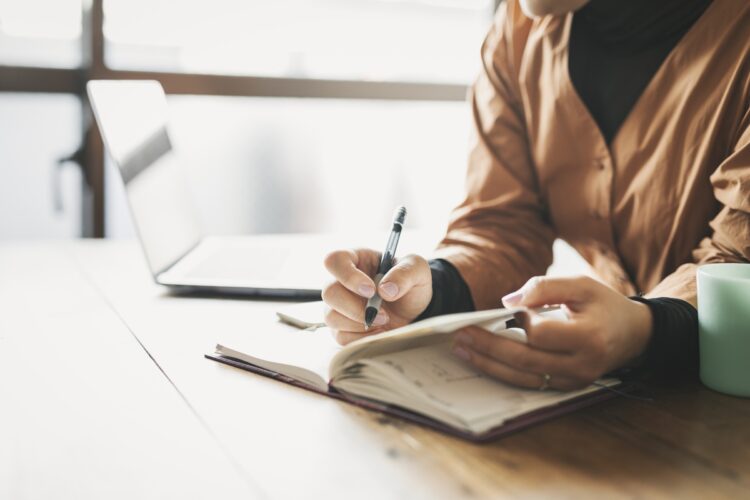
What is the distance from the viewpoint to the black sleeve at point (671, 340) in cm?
75

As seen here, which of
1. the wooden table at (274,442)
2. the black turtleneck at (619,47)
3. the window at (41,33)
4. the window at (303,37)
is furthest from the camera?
the window at (303,37)

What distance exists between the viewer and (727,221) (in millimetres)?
916

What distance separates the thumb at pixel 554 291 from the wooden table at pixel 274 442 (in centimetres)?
11

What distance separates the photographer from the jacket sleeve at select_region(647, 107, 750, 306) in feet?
2.87

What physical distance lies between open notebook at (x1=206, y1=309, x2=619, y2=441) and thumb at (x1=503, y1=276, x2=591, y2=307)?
30 millimetres

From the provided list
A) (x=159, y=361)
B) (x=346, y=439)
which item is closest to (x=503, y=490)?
(x=346, y=439)

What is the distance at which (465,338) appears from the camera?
711mm

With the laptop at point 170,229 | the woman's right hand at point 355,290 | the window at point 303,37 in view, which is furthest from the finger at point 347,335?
the window at point 303,37

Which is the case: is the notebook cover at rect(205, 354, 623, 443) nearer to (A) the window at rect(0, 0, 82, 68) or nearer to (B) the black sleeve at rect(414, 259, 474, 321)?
(B) the black sleeve at rect(414, 259, 474, 321)

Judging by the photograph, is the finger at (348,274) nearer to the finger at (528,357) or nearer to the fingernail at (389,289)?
the fingernail at (389,289)

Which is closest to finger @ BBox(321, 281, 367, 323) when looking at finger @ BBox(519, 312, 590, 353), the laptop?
finger @ BBox(519, 312, 590, 353)

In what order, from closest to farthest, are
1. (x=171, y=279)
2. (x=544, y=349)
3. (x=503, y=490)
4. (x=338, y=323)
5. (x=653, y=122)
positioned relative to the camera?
(x=503, y=490) → (x=544, y=349) → (x=338, y=323) → (x=653, y=122) → (x=171, y=279)

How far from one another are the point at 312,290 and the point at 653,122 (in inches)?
22.5

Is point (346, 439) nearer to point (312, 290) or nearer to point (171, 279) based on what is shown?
point (312, 290)
